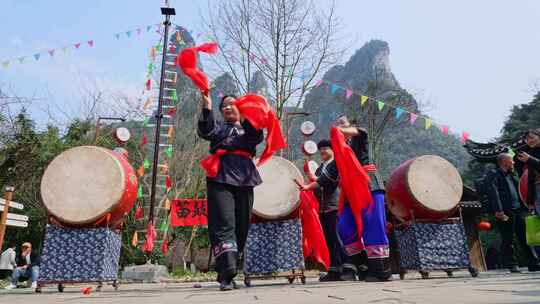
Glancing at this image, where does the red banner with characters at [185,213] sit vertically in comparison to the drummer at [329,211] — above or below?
above

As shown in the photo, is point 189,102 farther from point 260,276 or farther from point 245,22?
point 260,276

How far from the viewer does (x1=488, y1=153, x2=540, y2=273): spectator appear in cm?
539

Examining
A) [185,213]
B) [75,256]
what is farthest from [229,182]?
[185,213]

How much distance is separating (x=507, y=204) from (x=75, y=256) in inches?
194

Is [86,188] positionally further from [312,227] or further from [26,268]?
[26,268]

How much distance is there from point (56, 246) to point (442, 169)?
385 cm

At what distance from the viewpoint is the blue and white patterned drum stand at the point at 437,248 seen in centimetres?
442

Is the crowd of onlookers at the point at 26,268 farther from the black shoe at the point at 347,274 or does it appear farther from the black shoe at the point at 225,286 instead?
the black shoe at the point at 347,274

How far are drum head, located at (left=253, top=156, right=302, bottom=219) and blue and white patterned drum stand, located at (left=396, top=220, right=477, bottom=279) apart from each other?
128 centimetres

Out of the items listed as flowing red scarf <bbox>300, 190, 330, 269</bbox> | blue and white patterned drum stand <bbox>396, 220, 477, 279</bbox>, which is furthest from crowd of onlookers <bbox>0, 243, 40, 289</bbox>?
blue and white patterned drum stand <bbox>396, 220, 477, 279</bbox>

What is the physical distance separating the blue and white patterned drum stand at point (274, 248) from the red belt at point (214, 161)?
1.14 meters

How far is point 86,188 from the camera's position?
13.4ft

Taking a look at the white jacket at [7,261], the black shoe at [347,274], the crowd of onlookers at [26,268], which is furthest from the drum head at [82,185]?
the white jacket at [7,261]

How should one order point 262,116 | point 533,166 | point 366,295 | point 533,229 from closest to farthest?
point 366,295 < point 262,116 < point 533,229 < point 533,166
